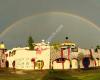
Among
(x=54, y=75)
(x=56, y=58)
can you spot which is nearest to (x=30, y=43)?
(x=56, y=58)

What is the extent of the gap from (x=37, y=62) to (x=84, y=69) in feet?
65.2

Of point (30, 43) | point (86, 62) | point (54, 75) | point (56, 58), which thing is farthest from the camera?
point (30, 43)

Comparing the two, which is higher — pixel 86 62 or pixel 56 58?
pixel 56 58

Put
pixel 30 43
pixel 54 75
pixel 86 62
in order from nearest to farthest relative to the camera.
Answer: pixel 54 75
pixel 86 62
pixel 30 43

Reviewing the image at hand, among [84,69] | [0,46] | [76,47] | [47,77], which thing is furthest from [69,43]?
[47,77]

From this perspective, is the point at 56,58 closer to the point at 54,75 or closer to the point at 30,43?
the point at 30,43

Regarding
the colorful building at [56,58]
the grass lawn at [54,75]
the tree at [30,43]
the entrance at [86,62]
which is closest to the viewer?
the grass lawn at [54,75]

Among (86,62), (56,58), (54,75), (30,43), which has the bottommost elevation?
(54,75)

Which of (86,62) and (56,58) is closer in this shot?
(56,58)

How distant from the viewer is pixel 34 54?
131 meters

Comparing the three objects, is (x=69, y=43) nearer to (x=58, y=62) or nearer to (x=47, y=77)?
(x=58, y=62)

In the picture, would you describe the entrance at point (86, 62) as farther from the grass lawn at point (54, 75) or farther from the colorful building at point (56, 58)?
the grass lawn at point (54, 75)

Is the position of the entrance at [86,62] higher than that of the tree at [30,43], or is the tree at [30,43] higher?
the tree at [30,43]

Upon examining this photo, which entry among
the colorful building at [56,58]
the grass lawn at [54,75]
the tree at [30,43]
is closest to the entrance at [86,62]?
the colorful building at [56,58]
